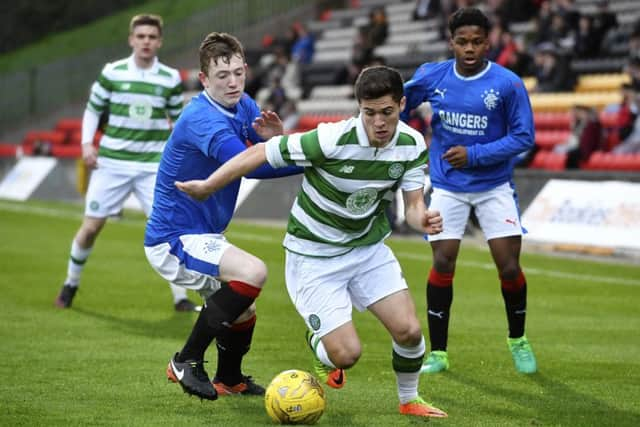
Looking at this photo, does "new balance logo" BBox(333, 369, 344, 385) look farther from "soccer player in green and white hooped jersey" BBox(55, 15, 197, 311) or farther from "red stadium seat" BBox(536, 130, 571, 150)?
"red stadium seat" BBox(536, 130, 571, 150)

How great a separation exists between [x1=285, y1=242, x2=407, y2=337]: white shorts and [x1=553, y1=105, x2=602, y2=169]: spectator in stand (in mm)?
11536

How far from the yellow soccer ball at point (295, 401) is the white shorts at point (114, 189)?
4.56 metres

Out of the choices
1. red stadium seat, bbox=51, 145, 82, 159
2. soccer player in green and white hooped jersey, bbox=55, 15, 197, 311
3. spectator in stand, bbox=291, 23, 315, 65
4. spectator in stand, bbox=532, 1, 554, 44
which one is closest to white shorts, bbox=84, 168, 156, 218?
soccer player in green and white hooped jersey, bbox=55, 15, 197, 311

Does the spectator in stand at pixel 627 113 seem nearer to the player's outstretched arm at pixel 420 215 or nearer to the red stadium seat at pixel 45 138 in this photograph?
the player's outstretched arm at pixel 420 215

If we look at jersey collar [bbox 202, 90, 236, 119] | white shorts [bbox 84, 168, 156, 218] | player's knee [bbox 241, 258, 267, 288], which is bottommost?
white shorts [bbox 84, 168, 156, 218]

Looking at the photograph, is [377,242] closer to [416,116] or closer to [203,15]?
[416,116]

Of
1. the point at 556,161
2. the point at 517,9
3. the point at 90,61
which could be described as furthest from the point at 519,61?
the point at 90,61

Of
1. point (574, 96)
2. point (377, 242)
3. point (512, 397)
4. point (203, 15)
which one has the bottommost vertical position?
point (203, 15)

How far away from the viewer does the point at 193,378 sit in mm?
6434

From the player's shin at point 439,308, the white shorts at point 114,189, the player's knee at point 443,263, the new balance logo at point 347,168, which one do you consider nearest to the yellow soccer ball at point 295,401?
the new balance logo at point 347,168

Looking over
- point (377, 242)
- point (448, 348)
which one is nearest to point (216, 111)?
point (377, 242)

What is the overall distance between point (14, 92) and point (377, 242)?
30362 millimetres

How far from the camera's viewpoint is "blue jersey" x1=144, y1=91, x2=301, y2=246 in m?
6.66

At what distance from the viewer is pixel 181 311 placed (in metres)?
10.5
